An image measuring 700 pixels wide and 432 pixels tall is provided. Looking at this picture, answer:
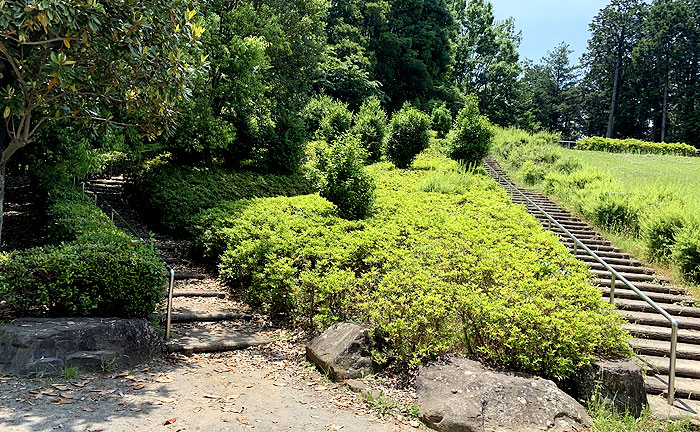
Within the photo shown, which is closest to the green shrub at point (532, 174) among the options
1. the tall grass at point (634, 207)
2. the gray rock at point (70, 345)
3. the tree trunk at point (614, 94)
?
the tall grass at point (634, 207)

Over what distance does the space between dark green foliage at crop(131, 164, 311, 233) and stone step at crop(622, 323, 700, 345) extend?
28.1 ft

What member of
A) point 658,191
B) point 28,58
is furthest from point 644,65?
point 28,58

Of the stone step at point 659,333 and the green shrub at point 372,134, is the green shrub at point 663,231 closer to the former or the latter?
the stone step at point 659,333

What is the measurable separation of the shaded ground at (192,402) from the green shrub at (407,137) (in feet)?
43.0

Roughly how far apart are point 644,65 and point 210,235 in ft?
175

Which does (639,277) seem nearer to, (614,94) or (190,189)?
(190,189)

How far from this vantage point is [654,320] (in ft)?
26.4

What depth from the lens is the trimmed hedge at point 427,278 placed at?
211 inches

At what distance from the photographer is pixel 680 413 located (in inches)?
213

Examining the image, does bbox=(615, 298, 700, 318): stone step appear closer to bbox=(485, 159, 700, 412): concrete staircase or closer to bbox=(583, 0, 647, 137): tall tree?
bbox=(485, 159, 700, 412): concrete staircase

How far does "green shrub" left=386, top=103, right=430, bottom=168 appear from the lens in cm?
1780

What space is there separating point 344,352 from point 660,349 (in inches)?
190

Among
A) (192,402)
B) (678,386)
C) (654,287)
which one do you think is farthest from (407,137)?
(192,402)

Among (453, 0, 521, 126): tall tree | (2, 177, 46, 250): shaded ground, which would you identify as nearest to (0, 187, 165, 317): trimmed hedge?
(2, 177, 46, 250): shaded ground
